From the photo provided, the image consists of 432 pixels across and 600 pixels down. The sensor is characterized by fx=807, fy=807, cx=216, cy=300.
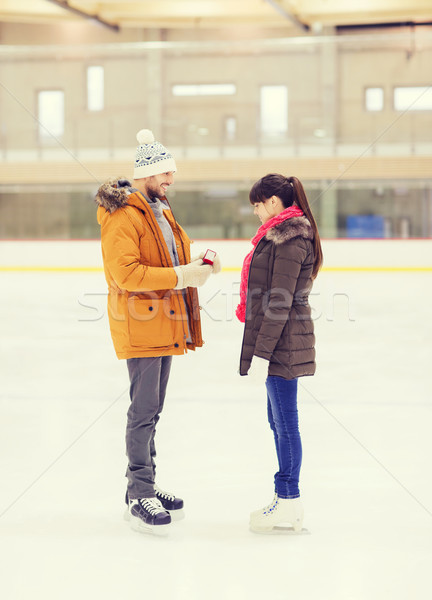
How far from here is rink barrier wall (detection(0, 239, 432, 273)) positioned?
17.1 meters

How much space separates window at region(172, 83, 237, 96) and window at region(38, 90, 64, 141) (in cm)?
309

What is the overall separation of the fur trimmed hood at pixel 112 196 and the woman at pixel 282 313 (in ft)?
1.51

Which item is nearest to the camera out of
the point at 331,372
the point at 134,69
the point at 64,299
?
the point at 331,372

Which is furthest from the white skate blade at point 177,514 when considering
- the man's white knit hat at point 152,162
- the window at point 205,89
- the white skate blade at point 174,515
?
the window at point 205,89

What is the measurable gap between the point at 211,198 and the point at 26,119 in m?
5.40

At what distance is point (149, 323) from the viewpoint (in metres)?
2.94

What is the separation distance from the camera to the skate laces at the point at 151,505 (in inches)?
117

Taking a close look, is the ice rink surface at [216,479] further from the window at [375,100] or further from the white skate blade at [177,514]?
the window at [375,100]

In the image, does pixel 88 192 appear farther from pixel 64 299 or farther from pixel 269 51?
pixel 64 299

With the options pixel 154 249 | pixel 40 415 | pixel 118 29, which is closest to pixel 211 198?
pixel 118 29

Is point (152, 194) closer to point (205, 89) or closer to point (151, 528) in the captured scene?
point (151, 528)

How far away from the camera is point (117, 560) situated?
8.71ft

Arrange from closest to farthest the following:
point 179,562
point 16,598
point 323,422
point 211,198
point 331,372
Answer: point 16,598
point 179,562
point 323,422
point 331,372
point 211,198

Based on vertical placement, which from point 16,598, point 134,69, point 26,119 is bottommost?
point 16,598
